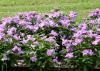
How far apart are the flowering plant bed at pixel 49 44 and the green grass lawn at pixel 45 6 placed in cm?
595

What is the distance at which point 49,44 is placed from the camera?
4945mm

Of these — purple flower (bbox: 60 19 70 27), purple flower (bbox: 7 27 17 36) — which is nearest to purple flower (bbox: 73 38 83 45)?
purple flower (bbox: 60 19 70 27)

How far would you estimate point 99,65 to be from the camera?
484 centimetres

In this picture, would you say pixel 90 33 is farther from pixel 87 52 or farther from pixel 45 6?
pixel 45 6

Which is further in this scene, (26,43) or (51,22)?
(51,22)

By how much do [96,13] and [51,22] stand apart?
788mm

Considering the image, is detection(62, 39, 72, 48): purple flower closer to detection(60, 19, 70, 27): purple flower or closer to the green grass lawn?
detection(60, 19, 70, 27): purple flower

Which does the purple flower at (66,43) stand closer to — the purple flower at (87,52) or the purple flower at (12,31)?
the purple flower at (87,52)

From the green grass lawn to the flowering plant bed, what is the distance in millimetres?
5948

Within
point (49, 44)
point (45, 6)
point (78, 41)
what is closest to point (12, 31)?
point (49, 44)

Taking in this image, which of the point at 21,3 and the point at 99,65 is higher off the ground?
the point at 99,65

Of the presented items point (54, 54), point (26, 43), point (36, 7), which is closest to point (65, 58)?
point (54, 54)

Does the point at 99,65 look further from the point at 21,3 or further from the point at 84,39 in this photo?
the point at 21,3

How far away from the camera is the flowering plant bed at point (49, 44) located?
15.9 feet
